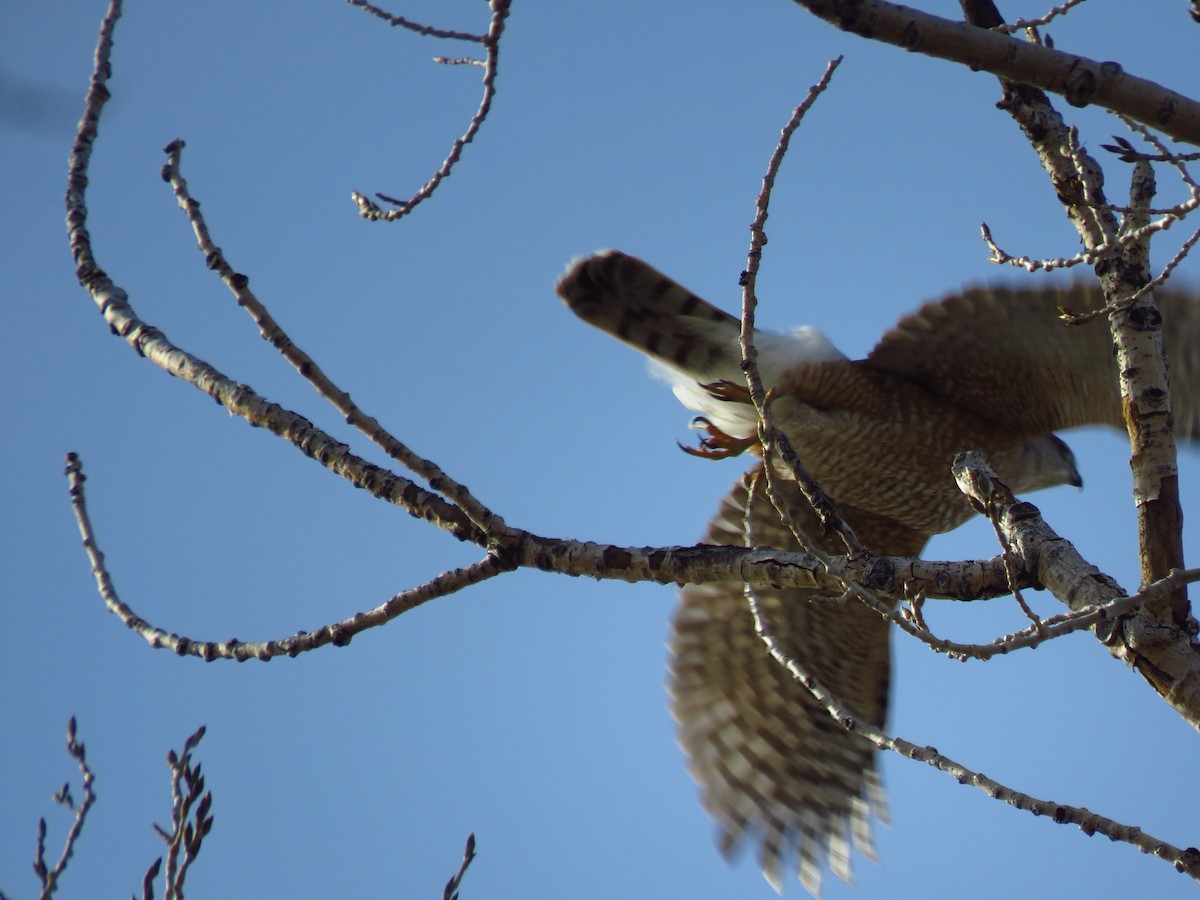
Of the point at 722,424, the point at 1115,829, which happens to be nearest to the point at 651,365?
the point at 722,424

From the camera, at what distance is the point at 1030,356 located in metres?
4.53

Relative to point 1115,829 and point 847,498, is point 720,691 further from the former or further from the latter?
point 1115,829

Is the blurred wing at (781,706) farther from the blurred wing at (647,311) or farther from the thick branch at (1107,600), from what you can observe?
the thick branch at (1107,600)

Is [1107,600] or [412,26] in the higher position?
[412,26]

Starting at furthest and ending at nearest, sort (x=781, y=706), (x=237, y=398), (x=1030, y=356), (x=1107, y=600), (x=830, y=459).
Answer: (x=781, y=706)
(x=830, y=459)
(x=1030, y=356)
(x=237, y=398)
(x=1107, y=600)

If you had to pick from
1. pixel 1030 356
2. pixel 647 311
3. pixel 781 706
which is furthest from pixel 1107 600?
pixel 781 706

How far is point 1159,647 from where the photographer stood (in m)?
2.53

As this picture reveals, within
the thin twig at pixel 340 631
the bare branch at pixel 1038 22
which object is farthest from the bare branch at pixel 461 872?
the bare branch at pixel 1038 22

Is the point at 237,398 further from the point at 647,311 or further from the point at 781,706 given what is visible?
the point at 781,706

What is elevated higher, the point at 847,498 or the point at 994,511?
the point at 847,498

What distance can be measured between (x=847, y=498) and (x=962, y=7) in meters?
2.75

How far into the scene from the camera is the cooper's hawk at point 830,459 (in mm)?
4617

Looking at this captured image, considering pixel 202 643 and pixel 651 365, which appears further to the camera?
pixel 651 365

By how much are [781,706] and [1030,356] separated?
1.99m
